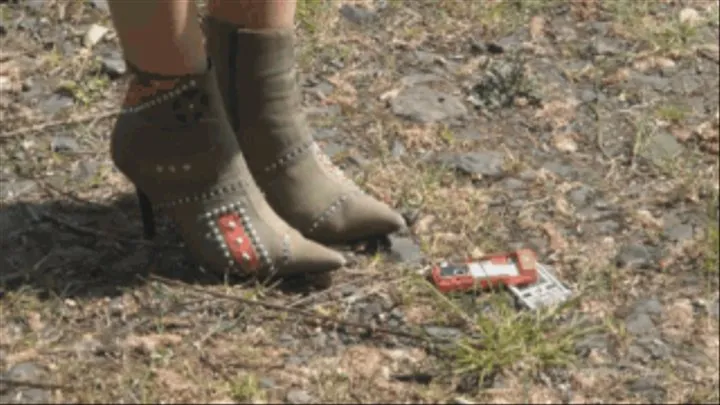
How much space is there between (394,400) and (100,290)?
83 cm

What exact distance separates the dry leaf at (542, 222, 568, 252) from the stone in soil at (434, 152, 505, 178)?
30 centimetres

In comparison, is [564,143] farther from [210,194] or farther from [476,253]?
[210,194]

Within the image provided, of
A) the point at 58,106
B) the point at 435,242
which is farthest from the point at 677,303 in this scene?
the point at 58,106

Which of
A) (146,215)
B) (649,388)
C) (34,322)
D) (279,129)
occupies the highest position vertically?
(279,129)

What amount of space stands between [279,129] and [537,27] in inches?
60.3

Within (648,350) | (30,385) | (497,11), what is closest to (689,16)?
(497,11)

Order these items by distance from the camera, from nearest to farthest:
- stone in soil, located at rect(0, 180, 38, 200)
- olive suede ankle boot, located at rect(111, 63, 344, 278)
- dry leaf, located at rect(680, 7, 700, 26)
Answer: olive suede ankle boot, located at rect(111, 63, 344, 278) < stone in soil, located at rect(0, 180, 38, 200) < dry leaf, located at rect(680, 7, 700, 26)

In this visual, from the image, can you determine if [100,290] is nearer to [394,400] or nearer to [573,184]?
[394,400]

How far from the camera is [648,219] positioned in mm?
3631

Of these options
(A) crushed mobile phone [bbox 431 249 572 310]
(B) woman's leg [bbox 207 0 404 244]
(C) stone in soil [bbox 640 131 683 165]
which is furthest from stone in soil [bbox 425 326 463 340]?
(C) stone in soil [bbox 640 131 683 165]

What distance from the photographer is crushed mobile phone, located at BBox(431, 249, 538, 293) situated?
3.34m

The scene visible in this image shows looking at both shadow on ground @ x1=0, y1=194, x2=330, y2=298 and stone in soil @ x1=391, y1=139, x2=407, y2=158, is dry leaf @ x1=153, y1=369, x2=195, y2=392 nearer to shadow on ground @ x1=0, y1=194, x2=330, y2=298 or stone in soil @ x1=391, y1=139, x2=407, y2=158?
shadow on ground @ x1=0, y1=194, x2=330, y2=298

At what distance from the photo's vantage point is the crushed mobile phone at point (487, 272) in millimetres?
3344

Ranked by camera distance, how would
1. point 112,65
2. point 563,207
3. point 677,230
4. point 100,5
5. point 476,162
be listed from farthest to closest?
point 100,5, point 112,65, point 476,162, point 563,207, point 677,230
